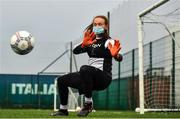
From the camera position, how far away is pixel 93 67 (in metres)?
6.74

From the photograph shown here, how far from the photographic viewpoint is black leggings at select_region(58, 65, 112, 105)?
6.69 meters

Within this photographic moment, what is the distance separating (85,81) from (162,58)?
7.73m

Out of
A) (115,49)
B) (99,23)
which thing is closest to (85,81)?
(115,49)

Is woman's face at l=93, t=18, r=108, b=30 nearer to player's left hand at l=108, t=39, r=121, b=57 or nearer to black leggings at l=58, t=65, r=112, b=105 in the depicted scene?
player's left hand at l=108, t=39, r=121, b=57

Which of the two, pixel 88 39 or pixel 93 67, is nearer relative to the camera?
pixel 93 67

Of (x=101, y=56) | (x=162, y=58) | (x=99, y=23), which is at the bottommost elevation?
(x=101, y=56)

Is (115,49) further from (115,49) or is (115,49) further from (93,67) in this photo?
(93,67)

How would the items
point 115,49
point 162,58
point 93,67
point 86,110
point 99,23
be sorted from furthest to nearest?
point 162,58
point 99,23
point 86,110
point 93,67
point 115,49

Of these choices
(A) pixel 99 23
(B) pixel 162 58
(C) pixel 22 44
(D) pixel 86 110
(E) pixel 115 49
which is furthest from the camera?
(B) pixel 162 58

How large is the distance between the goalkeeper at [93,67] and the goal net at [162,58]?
3465mm

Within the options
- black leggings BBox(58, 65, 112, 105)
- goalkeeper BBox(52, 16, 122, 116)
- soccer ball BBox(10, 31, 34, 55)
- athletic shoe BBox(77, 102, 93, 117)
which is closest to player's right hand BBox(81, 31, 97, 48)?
goalkeeper BBox(52, 16, 122, 116)

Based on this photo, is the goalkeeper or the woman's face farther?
the woman's face

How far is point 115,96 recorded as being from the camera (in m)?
19.4

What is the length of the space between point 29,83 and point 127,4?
790 cm
